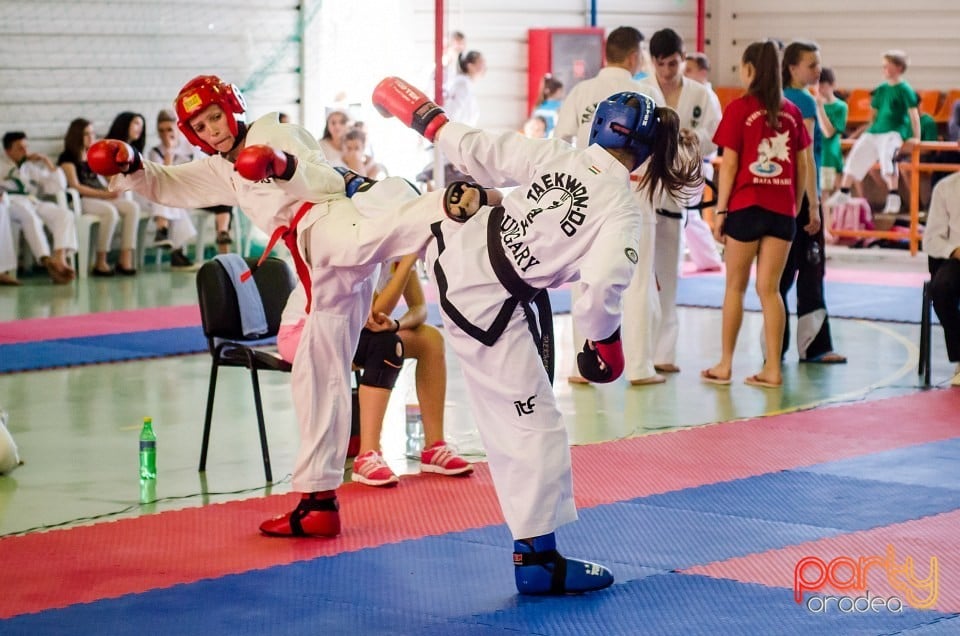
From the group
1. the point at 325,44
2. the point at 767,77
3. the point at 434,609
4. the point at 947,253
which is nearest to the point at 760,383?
the point at 947,253

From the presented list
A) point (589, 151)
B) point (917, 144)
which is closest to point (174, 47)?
point (917, 144)

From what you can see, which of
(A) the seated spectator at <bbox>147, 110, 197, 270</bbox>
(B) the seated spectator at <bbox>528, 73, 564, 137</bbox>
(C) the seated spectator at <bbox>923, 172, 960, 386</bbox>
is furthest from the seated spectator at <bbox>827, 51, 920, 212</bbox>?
(C) the seated spectator at <bbox>923, 172, 960, 386</bbox>

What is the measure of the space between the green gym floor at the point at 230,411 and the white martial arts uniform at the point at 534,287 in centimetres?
163

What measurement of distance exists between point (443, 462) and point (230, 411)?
177cm

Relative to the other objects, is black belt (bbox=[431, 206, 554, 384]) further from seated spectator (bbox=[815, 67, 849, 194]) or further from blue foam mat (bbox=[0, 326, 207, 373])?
seated spectator (bbox=[815, 67, 849, 194])

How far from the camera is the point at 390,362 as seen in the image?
5633 mm

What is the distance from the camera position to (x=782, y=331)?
7.61m

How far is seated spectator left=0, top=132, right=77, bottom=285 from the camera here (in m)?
12.1

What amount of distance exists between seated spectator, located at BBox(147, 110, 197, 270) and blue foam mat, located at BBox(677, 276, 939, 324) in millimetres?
4685

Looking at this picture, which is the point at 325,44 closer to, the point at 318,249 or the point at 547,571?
the point at 318,249

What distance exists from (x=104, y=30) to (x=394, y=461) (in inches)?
353

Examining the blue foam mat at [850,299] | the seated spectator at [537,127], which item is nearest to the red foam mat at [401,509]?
the blue foam mat at [850,299]

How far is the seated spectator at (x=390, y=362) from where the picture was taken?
5.48m

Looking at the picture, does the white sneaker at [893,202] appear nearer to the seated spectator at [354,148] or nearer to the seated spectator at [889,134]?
the seated spectator at [889,134]
